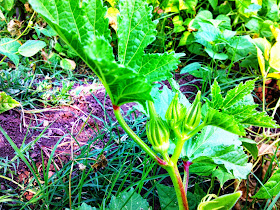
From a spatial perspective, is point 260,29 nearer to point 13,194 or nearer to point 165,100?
point 165,100

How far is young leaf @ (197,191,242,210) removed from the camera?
0.76 metres

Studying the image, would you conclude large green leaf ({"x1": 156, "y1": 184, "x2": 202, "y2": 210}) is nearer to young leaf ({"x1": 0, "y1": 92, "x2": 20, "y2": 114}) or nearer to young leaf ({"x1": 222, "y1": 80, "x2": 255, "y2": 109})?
young leaf ({"x1": 222, "y1": 80, "x2": 255, "y2": 109})

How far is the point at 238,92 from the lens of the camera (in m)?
0.76

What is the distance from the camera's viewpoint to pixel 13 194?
1016 mm

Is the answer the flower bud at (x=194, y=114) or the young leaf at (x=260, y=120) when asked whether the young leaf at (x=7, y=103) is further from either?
the young leaf at (x=260, y=120)

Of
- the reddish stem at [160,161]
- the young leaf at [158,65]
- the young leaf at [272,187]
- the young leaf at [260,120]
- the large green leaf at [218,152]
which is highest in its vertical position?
the young leaf at [158,65]

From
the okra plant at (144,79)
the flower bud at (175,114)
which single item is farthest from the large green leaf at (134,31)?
the flower bud at (175,114)

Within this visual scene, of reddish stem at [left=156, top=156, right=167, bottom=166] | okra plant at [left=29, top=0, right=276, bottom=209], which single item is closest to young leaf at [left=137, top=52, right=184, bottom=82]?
okra plant at [left=29, top=0, right=276, bottom=209]

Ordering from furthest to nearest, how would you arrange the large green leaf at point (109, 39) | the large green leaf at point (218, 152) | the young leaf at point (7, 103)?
the young leaf at point (7, 103) < the large green leaf at point (218, 152) < the large green leaf at point (109, 39)

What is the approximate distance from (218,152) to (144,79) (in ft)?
1.31

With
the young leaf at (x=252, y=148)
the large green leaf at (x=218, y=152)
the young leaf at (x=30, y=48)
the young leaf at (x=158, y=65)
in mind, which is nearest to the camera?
the young leaf at (x=158, y=65)

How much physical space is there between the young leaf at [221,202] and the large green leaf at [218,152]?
7cm

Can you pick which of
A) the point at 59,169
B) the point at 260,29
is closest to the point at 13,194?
the point at 59,169

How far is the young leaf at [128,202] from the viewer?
0.90 meters
